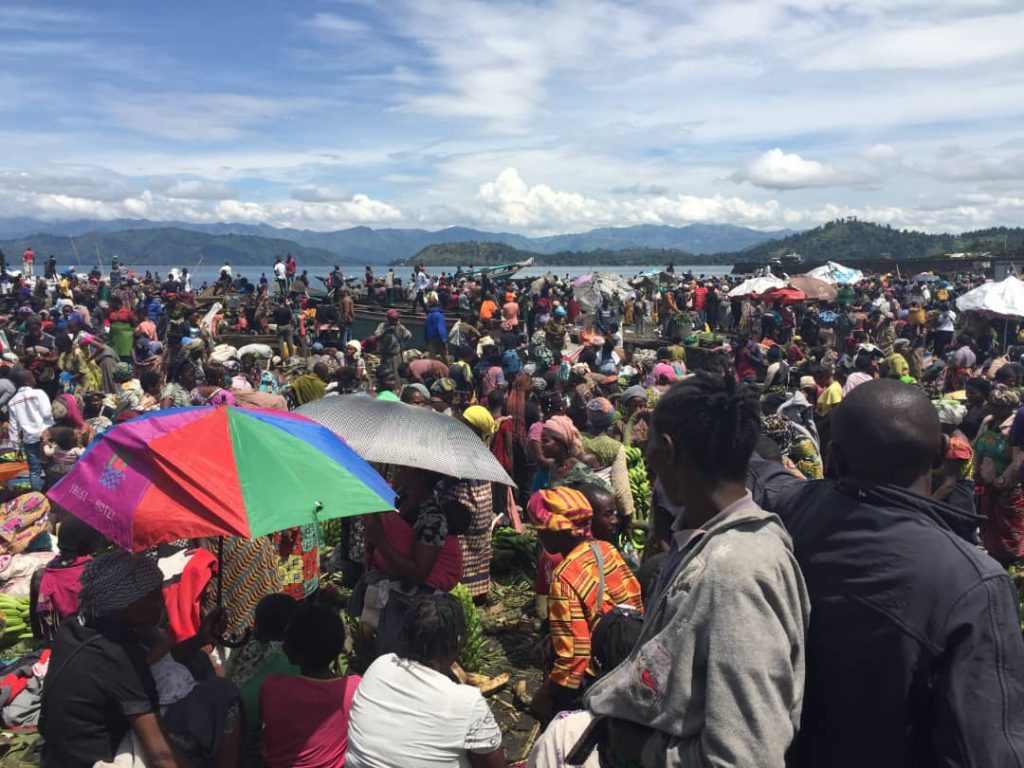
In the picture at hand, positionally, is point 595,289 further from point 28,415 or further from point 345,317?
point 28,415

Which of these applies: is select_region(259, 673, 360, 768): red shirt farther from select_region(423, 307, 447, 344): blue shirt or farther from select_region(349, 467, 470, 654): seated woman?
select_region(423, 307, 447, 344): blue shirt

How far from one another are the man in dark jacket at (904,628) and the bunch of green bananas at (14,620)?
5.91m

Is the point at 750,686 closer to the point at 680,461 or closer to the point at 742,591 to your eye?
the point at 742,591

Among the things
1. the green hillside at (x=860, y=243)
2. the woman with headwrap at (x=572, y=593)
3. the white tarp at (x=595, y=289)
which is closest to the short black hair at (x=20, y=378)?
the woman with headwrap at (x=572, y=593)

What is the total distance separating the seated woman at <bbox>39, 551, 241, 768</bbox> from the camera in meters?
2.94

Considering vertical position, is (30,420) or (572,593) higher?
(572,593)

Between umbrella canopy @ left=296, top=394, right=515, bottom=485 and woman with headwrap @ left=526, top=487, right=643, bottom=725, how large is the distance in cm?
126

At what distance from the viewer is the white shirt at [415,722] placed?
117 inches

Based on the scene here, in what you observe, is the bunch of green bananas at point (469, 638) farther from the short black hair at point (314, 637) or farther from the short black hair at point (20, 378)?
the short black hair at point (20, 378)

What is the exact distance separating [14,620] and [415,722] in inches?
172

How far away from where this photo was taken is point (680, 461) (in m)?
1.99

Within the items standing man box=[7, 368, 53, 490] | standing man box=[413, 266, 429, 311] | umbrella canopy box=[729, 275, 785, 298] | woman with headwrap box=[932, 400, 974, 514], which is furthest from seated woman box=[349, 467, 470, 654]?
standing man box=[413, 266, 429, 311]

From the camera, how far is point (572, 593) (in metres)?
3.63

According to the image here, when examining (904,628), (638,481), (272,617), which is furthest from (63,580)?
(638,481)
